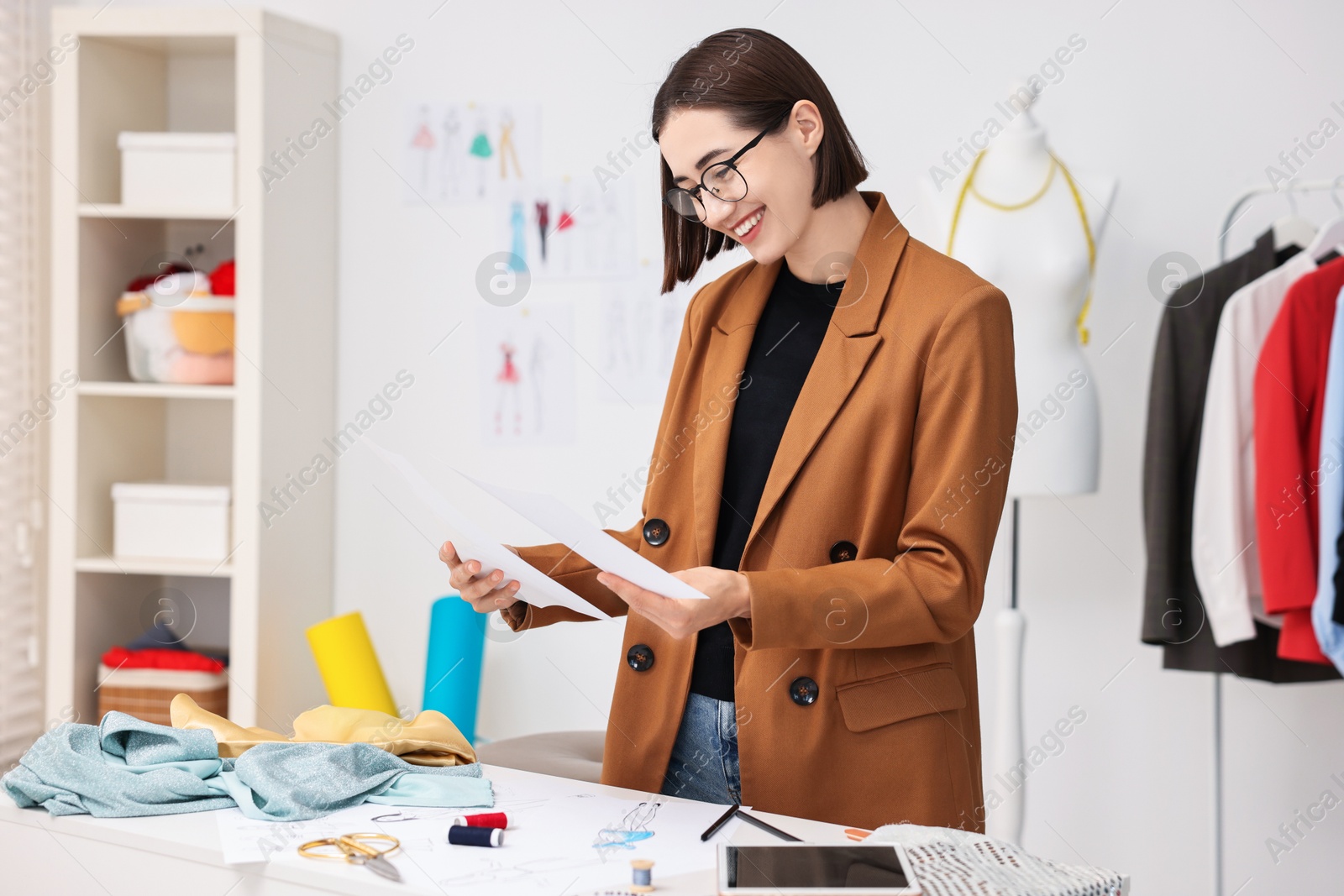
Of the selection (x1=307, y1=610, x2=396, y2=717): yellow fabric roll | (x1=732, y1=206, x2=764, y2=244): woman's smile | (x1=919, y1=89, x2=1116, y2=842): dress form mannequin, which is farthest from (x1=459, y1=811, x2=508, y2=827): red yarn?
(x1=307, y1=610, x2=396, y2=717): yellow fabric roll

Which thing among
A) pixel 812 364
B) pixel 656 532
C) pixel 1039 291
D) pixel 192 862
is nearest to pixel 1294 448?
pixel 1039 291

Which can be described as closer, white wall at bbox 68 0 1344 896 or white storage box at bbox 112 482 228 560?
white wall at bbox 68 0 1344 896

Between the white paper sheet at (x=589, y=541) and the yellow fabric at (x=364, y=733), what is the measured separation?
0.42 metres

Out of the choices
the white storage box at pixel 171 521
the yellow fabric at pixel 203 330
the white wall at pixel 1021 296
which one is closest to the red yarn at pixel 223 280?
the yellow fabric at pixel 203 330

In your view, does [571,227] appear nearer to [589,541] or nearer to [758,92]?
[758,92]

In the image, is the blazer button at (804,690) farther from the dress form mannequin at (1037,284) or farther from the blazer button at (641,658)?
the dress form mannequin at (1037,284)

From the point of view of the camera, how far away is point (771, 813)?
1.27 metres

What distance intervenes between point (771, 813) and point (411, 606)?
6.69 ft

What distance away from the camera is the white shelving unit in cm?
276

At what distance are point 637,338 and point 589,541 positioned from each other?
1.90 m

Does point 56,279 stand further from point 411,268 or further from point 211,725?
point 211,725

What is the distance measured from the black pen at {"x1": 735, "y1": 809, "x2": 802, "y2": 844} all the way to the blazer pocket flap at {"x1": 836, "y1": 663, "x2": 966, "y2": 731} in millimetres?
167

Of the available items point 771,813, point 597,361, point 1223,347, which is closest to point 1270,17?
point 1223,347

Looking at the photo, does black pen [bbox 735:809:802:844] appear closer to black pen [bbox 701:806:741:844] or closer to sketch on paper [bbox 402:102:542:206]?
black pen [bbox 701:806:741:844]
